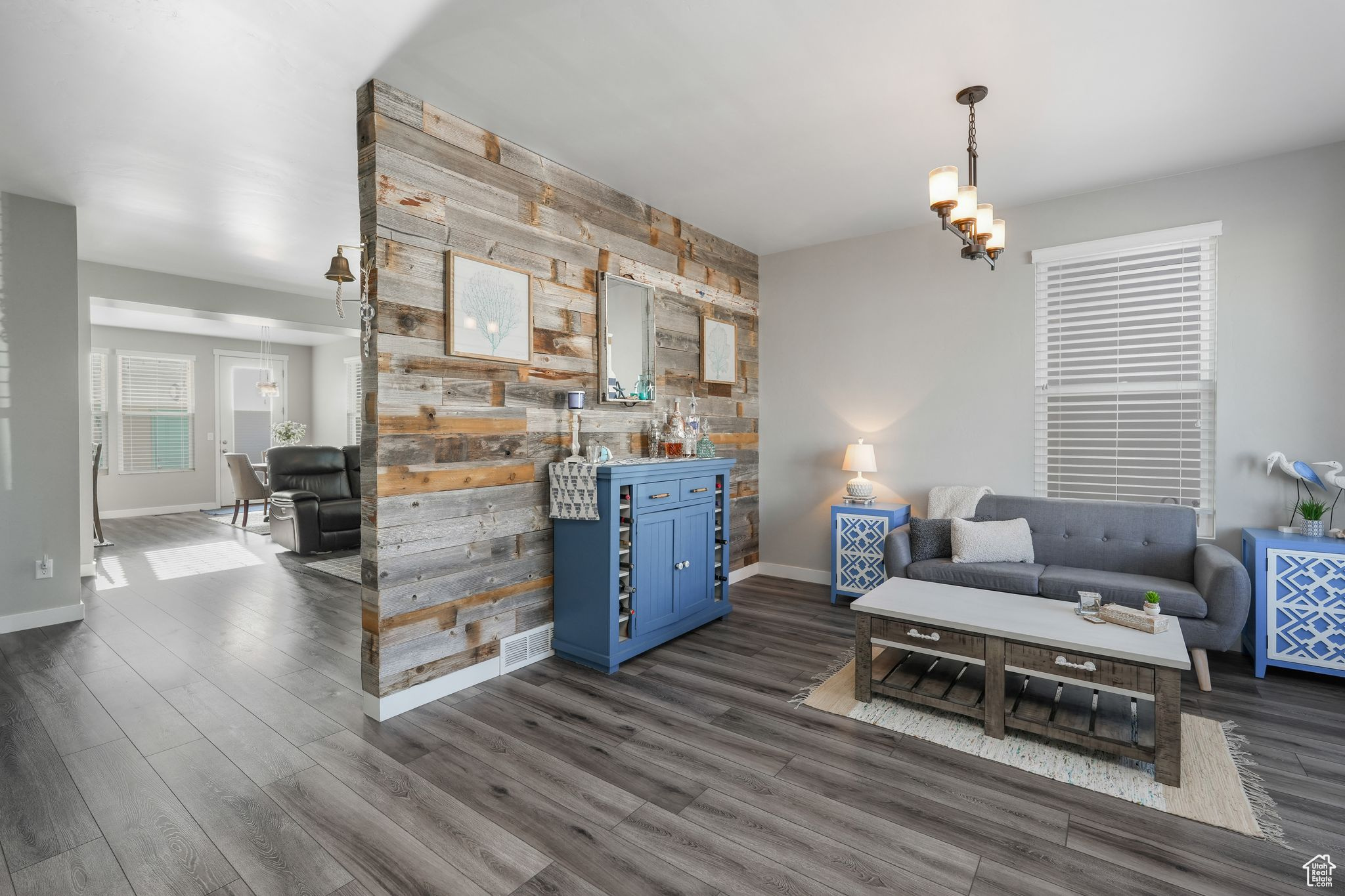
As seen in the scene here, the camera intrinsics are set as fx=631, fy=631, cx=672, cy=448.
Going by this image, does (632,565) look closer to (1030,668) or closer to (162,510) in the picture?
(1030,668)

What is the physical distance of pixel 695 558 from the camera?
3887 mm

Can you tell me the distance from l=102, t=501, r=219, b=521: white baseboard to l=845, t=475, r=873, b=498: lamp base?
9289 mm

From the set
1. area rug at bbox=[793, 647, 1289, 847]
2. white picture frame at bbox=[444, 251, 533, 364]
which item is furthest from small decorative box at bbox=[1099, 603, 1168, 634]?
white picture frame at bbox=[444, 251, 533, 364]

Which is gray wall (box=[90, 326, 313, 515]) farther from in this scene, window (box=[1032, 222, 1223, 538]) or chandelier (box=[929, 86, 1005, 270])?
window (box=[1032, 222, 1223, 538])

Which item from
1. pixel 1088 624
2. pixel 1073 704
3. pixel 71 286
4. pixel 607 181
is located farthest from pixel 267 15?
pixel 1073 704

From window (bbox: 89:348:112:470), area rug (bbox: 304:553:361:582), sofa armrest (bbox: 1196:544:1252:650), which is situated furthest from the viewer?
window (bbox: 89:348:112:470)

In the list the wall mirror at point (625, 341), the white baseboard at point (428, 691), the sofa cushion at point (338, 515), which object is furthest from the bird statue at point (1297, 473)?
the sofa cushion at point (338, 515)

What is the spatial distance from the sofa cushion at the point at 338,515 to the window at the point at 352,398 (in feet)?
11.7

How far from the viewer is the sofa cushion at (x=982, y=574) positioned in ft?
11.4

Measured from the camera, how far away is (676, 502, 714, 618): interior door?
12.3ft

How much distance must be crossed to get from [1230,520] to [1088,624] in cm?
184

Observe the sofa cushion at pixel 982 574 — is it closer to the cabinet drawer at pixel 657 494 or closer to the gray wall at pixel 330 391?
the cabinet drawer at pixel 657 494

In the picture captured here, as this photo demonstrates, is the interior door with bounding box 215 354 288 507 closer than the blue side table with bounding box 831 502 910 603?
No

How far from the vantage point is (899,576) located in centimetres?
388
